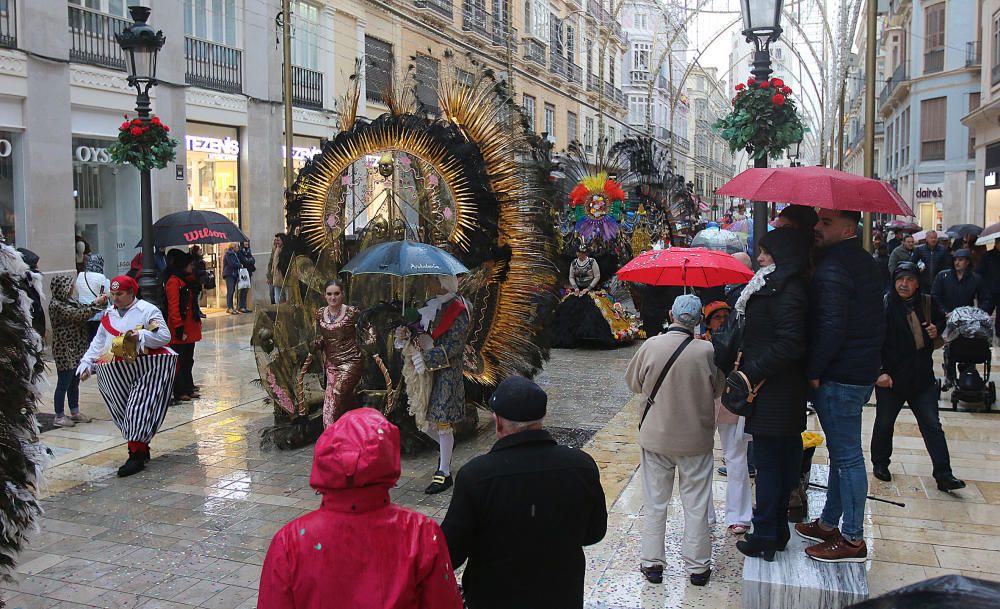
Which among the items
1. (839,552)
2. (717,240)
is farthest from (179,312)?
(839,552)

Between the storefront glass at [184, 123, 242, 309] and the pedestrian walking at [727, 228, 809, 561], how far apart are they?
15.4 meters

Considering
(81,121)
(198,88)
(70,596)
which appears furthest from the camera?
(198,88)

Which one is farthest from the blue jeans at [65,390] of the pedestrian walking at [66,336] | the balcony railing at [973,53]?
the balcony railing at [973,53]

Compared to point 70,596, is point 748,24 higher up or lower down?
higher up

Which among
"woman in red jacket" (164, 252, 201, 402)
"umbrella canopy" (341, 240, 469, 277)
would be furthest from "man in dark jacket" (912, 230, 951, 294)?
"woman in red jacket" (164, 252, 201, 402)

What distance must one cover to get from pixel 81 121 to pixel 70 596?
12463 millimetres

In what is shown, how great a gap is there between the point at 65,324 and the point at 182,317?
1247mm

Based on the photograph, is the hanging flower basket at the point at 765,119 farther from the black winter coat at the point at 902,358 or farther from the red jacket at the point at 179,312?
the red jacket at the point at 179,312

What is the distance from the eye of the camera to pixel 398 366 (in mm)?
8438

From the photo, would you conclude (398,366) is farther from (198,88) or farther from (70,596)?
(198,88)

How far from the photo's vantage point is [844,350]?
4.37 m

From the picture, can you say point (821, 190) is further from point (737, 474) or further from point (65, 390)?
point (65, 390)

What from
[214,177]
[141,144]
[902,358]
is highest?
[214,177]

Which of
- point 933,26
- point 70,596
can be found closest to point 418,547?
point 70,596
